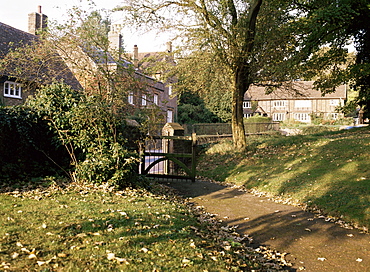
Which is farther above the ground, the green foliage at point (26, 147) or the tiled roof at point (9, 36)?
the tiled roof at point (9, 36)

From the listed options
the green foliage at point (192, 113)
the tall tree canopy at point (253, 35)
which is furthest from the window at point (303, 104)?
the tall tree canopy at point (253, 35)

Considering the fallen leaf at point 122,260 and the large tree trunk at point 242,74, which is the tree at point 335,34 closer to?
the large tree trunk at point 242,74

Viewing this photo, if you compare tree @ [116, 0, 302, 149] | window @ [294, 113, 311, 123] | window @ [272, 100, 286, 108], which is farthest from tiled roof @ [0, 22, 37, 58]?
window @ [294, 113, 311, 123]

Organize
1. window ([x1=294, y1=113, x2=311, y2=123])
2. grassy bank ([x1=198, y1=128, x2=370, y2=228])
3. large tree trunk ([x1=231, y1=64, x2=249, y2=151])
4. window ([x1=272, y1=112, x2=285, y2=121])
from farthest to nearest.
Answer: window ([x1=272, y1=112, x2=285, y2=121]), window ([x1=294, y1=113, x2=311, y2=123]), large tree trunk ([x1=231, y1=64, x2=249, y2=151]), grassy bank ([x1=198, y1=128, x2=370, y2=228])

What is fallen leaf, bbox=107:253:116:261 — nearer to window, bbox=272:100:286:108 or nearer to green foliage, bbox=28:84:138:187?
green foliage, bbox=28:84:138:187

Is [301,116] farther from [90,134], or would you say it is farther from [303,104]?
[90,134]

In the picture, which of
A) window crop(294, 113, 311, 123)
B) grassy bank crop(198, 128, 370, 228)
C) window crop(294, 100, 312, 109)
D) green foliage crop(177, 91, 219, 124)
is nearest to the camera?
grassy bank crop(198, 128, 370, 228)

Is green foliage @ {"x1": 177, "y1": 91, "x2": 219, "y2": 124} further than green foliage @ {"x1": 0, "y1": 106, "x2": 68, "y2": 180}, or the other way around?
green foliage @ {"x1": 177, "y1": 91, "x2": 219, "y2": 124}

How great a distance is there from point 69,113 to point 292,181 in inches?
317

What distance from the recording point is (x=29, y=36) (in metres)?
25.4

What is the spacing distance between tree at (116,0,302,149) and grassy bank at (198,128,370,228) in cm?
285

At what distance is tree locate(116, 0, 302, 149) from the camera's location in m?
15.6

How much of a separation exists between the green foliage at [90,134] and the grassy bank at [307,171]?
560 cm

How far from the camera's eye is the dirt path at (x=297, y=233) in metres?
5.63
